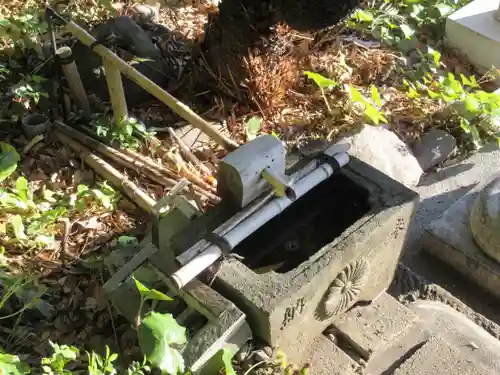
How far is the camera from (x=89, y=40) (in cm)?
365

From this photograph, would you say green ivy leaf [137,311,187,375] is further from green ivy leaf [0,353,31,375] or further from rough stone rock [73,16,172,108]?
rough stone rock [73,16,172,108]

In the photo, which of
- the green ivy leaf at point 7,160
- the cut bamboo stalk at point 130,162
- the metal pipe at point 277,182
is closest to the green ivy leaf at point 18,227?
the green ivy leaf at point 7,160

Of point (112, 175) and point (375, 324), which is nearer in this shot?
point (375, 324)

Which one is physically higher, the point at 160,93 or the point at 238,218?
the point at 160,93

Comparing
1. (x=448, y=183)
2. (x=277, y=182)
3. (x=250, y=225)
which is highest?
(x=277, y=182)

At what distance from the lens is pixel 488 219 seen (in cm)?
327

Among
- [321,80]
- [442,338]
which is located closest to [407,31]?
[321,80]

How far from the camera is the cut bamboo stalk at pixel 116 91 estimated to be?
11.8 ft

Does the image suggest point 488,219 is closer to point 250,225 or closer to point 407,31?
point 250,225

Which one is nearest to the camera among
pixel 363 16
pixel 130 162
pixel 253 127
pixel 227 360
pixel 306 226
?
pixel 227 360

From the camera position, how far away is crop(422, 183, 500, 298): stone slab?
339 cm

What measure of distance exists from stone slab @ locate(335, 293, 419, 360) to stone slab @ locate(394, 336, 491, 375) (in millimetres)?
127

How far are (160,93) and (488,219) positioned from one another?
6.23 feet

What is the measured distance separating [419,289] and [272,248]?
36.7 inches
